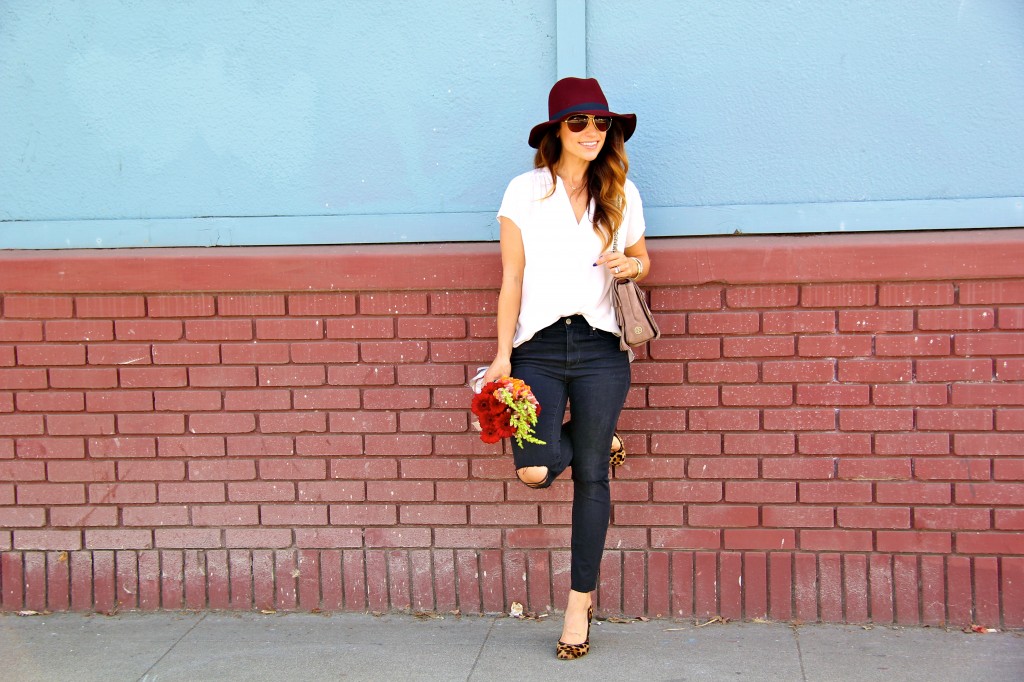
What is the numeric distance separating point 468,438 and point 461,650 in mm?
816

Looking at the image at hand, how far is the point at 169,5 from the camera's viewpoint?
4.03 meters

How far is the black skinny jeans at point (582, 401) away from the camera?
11.4ft

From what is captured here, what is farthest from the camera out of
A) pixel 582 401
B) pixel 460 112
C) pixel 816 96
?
pixel 460 112

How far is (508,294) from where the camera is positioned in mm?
3486

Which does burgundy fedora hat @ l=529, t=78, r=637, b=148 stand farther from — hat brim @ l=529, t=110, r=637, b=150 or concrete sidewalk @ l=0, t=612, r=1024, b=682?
concrete sidewalk @ l=0, t=612, r=1024, b=682

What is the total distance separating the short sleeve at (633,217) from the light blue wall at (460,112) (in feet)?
0.93

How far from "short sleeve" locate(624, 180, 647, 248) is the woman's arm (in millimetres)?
398

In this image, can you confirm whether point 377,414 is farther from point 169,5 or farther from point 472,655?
point 169,5

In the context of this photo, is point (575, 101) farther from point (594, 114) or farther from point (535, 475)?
point (535, 475)

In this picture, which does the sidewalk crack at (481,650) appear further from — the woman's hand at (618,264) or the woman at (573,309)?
the woman's hand at (618,264)

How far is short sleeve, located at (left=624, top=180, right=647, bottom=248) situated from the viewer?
3.58 metres

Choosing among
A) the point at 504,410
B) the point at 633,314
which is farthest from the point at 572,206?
the point at 504,410

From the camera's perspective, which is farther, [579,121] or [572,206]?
[572,206]

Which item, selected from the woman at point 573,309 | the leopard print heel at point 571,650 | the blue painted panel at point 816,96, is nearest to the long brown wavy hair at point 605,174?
the woman at point 573,309
